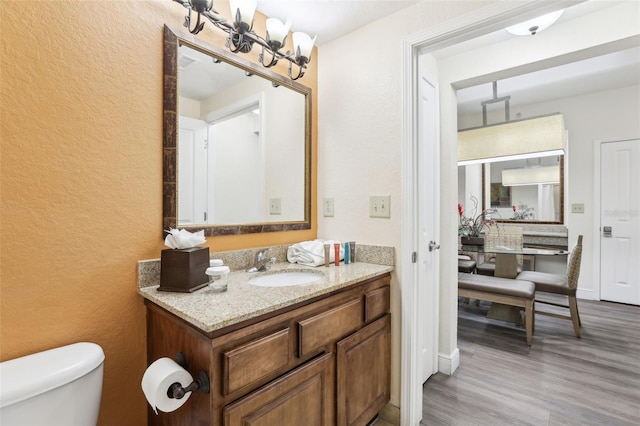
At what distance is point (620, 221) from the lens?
142 inches

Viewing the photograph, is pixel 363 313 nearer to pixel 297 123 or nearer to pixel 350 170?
pixel 350 170

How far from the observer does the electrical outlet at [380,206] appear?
1.69 m

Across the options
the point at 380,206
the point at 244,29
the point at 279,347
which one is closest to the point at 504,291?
the point at 380,206

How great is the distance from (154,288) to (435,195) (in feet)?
5.94

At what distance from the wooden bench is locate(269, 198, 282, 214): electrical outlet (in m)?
2.05

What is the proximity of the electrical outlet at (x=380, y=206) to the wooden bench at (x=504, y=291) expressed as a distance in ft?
5.54

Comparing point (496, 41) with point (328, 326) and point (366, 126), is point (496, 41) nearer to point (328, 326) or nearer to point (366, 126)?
point (366, 126)

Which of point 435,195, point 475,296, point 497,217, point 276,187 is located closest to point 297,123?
point 276,187

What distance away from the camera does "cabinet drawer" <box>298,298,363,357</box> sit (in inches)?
44.3

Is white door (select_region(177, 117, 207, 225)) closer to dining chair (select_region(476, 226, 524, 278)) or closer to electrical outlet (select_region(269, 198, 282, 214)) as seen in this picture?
electrical outlet (select_region(269, 198, 282, 214))

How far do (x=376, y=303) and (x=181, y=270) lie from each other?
3.08 ft

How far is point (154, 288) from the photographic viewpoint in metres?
1.20

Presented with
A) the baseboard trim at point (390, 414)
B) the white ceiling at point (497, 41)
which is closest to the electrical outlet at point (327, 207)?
the white ceiling at point (497, 41)

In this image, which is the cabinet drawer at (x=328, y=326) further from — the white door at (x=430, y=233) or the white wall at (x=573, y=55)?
the white wall at (x=573, y=55)
